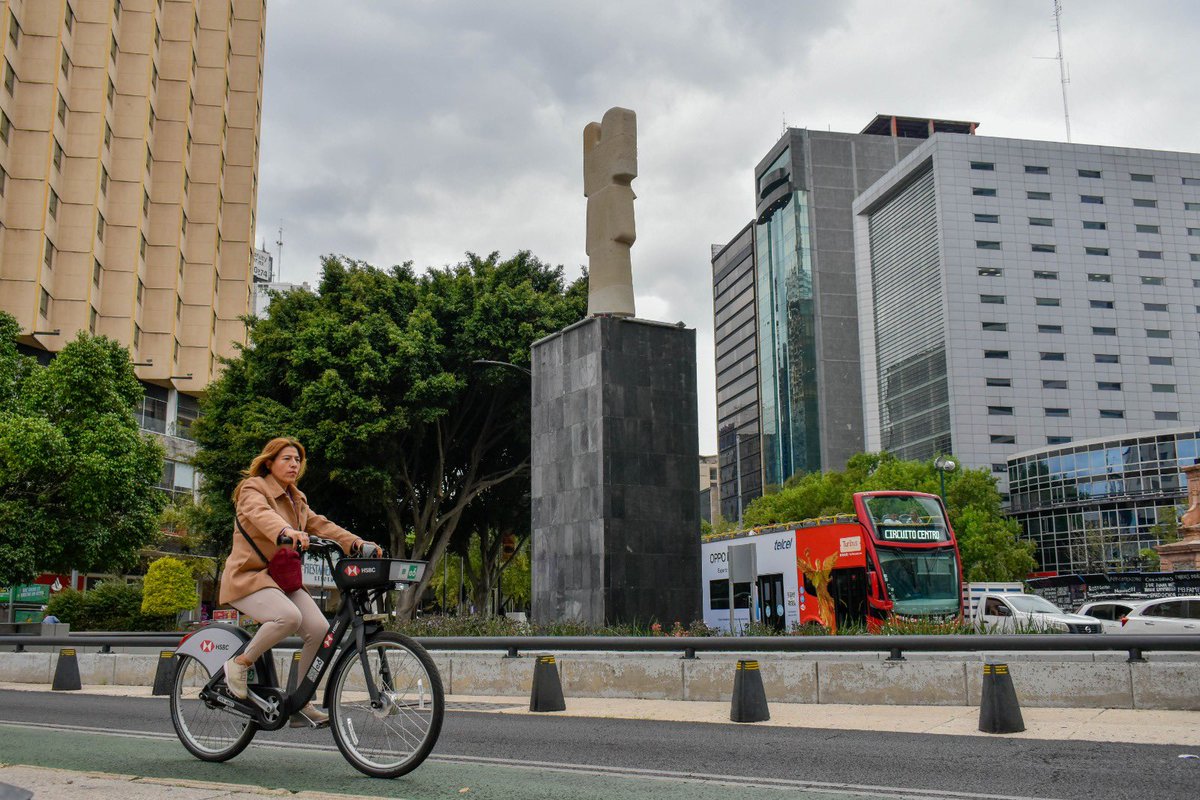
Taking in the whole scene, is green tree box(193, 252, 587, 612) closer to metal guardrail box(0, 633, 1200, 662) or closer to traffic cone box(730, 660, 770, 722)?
metal guardrail box(0, 633, 1200, 662)

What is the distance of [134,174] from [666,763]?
58933 mm

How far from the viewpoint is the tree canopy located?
58.3 meters

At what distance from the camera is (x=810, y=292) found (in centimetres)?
13275

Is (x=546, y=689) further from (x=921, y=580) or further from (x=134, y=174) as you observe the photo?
(x=134, y=174)

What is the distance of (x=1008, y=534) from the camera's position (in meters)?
59.4

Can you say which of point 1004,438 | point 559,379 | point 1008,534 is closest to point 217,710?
point 559,379

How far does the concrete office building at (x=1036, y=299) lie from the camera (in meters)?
97.4

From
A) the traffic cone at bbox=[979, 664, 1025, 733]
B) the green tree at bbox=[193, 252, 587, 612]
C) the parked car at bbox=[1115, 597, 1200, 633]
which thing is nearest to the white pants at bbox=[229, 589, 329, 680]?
the traffic cone at bbox=[979, 664, 1025, 733]

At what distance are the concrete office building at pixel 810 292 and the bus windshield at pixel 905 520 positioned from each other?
10208 centimetres

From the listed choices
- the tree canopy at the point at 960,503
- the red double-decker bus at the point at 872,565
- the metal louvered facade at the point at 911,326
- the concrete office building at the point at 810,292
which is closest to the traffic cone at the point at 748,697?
the red double-decker bus at the point at 872,565

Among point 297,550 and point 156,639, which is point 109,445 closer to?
point 156,639

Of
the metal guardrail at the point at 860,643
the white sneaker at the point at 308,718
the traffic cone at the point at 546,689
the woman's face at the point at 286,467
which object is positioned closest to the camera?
the white sneaker at the point at 308,718

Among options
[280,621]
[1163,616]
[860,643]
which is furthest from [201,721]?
[1163,616]

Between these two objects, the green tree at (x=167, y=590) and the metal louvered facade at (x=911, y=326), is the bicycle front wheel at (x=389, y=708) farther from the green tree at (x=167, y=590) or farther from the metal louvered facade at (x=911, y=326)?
the metal louvered facade at (x=911, y=326)
